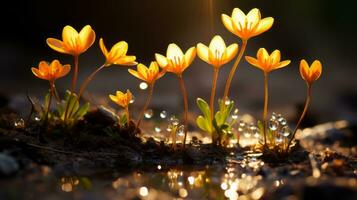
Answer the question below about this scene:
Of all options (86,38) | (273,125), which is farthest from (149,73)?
(273,125)

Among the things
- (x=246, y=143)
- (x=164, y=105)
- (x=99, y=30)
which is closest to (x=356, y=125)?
(x=246, y=143)

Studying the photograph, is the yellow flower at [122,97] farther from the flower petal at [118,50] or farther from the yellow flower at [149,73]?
the flower petal at [118,50]

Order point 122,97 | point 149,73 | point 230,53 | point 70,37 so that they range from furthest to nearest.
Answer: point 122,97, point 149,73, point 230,53, point 70,37

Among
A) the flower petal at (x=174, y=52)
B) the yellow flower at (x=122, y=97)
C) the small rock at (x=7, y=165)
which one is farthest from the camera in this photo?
the yellow flower at (x=122, y=97)

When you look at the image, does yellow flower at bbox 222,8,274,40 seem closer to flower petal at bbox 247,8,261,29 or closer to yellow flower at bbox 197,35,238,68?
flower petal at bbox 247,8,261,29

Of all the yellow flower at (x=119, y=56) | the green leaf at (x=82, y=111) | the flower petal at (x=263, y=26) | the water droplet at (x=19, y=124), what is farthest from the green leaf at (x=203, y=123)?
the water droplet at (x=19, y=124)

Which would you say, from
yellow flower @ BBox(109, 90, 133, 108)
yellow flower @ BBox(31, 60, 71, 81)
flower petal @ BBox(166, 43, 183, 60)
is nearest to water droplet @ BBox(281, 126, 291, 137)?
flower petal @ BBox(166, 43, 183, 60)

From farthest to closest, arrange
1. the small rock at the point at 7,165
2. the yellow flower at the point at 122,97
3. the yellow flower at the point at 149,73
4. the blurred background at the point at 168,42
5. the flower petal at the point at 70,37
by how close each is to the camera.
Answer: the blurred background at the point at 168,42
the yellow flower at the point at 122,97
the yellow flower at the point at 149,73
the flower petal at the point at 70,37
the small rock at the point at 7,165

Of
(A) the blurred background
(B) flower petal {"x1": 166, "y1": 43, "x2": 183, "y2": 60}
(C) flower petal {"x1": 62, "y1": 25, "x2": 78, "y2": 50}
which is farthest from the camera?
(A) the blurred background

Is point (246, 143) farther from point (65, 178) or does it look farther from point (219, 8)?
point (219, 8)

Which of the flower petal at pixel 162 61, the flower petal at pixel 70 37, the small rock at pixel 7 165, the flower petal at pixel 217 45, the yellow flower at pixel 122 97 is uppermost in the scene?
the flower petal at pixel 217 45

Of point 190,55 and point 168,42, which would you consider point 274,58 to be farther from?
point 168,42

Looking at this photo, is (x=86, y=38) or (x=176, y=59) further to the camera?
(x=176, y=59)
